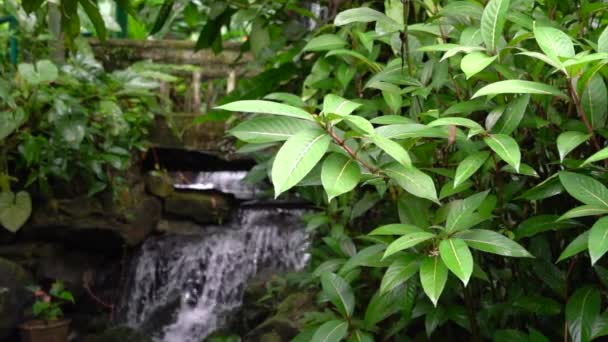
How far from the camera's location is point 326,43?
1655mm

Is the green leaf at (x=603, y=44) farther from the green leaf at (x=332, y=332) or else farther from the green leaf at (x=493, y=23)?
the green leaf at (x=332, y=332)

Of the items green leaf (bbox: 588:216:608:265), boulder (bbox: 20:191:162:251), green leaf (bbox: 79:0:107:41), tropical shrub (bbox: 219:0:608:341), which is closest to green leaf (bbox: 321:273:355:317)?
tropical shrub (bbox: 219:0:608:341)

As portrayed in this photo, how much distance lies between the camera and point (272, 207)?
22.0 feet

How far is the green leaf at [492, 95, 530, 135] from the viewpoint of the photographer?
3.90 ft

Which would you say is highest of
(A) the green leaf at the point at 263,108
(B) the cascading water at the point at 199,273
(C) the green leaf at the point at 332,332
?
(A) the green leaf at the point at 263,108

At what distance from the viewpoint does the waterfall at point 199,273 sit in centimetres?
550

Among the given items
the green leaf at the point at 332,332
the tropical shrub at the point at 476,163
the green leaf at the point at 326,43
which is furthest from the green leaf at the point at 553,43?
the green leaf at the point at 332,332

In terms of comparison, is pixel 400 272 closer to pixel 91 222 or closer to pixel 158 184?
pixel 91 222

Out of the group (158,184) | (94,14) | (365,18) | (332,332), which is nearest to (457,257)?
(332,332)

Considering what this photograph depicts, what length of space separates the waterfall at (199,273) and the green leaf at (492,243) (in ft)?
14.3

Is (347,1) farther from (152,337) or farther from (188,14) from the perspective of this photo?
(152,337)

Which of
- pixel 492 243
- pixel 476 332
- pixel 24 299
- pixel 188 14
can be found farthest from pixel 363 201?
pixel 24 299

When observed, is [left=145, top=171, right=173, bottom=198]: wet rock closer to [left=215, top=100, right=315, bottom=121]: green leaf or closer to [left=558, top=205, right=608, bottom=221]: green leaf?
[left=215, top=100, right=315, bottom=121]: green leaf

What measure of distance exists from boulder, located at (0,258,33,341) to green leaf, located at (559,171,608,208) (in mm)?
4464
